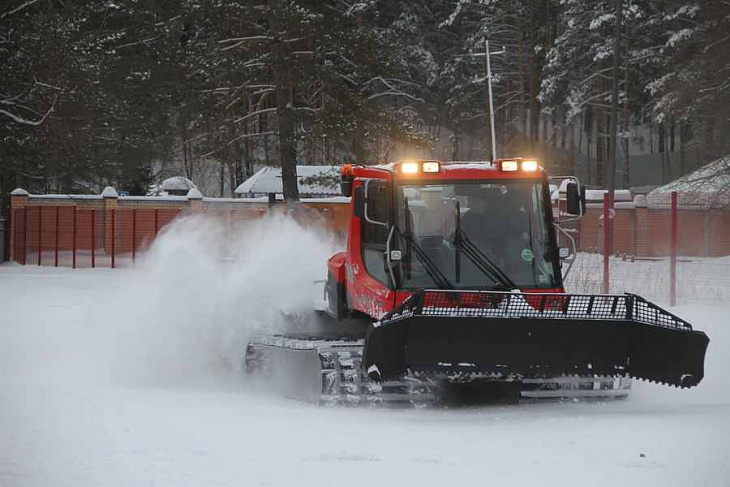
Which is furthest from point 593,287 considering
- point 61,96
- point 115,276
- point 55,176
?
point 55,176

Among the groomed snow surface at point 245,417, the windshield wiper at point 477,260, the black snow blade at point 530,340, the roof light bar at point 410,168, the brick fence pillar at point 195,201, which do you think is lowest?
the groomed snow surface at point 245,417

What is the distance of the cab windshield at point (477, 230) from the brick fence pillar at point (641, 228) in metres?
27.1

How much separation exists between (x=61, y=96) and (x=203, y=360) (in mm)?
26270

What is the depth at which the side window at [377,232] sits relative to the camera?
1109cm

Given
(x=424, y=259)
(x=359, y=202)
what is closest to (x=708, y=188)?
(x=359, y=202)

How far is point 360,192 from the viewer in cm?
1159

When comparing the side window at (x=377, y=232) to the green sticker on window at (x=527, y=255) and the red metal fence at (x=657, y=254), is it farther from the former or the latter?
the red metal fence at (x=657, y=254)

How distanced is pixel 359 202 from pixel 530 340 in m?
2.63

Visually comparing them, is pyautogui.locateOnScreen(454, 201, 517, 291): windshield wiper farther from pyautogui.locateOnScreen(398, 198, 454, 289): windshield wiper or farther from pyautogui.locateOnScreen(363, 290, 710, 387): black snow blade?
pyautogui.locateOnScreen(363, 290, 710, 387): black snow blade

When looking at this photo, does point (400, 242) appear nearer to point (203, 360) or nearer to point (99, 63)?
point (203, 360)

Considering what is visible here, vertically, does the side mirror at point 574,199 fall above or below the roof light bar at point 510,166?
below

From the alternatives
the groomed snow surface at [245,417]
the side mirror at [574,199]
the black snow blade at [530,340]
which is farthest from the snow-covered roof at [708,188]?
the black snow blade at [530,340]

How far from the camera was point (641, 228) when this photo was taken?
126ft

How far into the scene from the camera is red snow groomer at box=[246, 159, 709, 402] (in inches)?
387
